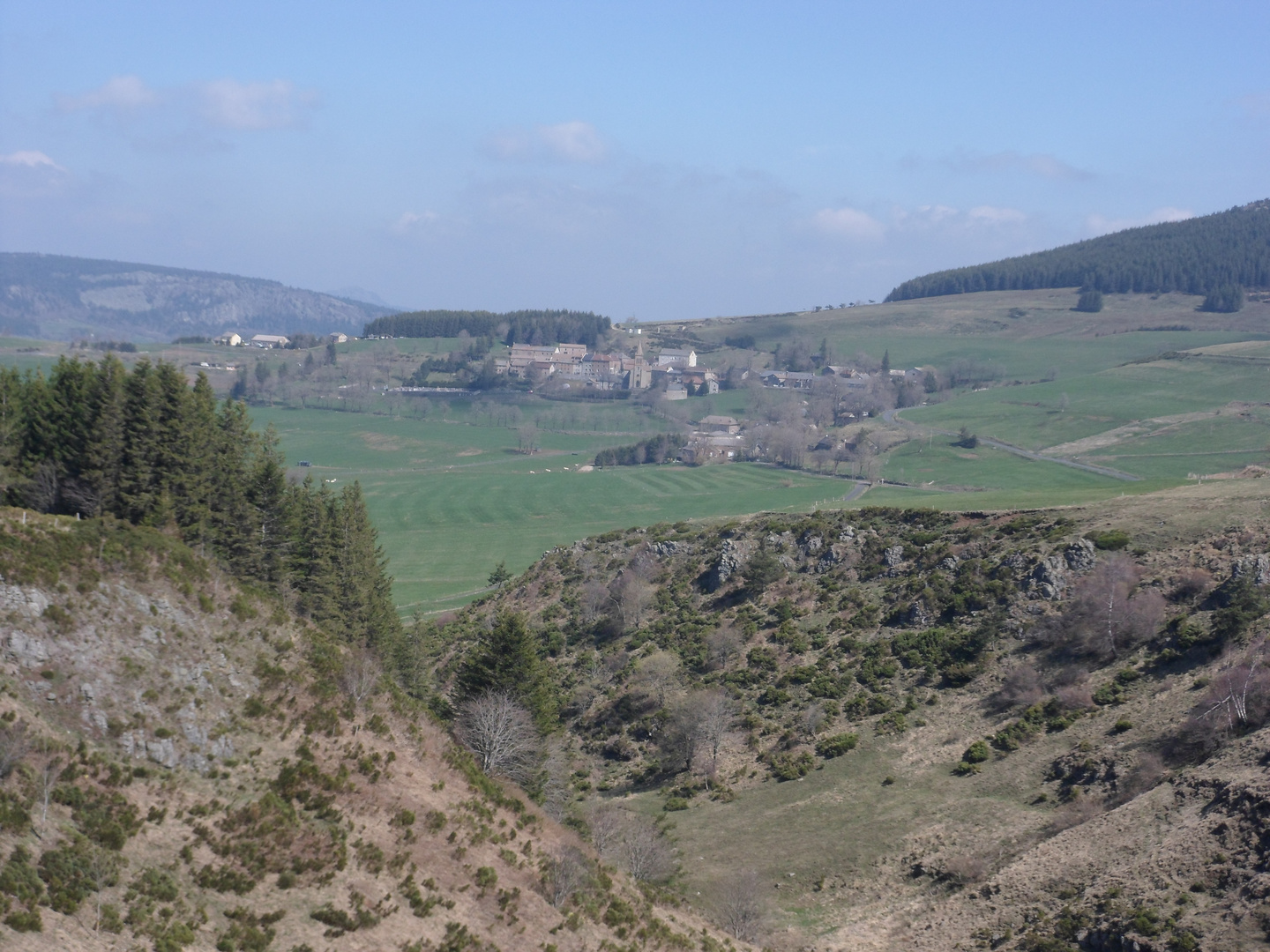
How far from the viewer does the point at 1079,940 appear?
25.7 m

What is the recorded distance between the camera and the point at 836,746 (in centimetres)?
4338

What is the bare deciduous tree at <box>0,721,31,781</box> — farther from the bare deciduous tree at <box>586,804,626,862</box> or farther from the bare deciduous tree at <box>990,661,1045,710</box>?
the bare deciduous tree at <box>990,661,1045,710</box>

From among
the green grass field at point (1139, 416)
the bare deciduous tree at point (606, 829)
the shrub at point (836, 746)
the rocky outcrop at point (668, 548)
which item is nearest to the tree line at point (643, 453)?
the green grass field at point (1139, 416)

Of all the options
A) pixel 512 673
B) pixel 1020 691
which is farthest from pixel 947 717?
pixel 512 673

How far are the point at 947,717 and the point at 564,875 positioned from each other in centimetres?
2285

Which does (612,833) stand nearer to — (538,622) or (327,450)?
(538,622)

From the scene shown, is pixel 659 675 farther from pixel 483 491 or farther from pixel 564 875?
pixel 483 491

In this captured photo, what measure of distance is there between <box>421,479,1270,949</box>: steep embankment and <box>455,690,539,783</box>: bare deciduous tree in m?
2.41

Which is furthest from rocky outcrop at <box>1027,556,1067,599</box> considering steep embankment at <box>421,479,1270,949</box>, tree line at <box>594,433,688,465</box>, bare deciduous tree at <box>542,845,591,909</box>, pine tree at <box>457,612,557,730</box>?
tree line at <box>594,433,688,465</box>

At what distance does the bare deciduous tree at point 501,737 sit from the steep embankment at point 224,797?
2595 mm

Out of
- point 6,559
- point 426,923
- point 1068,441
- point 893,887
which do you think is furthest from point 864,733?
point 1068,441

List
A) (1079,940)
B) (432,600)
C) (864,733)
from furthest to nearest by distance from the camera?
(432,600), (864,733), (1079,940)

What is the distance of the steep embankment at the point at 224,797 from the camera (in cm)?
2053

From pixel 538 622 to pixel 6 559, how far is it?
43.3 meters
